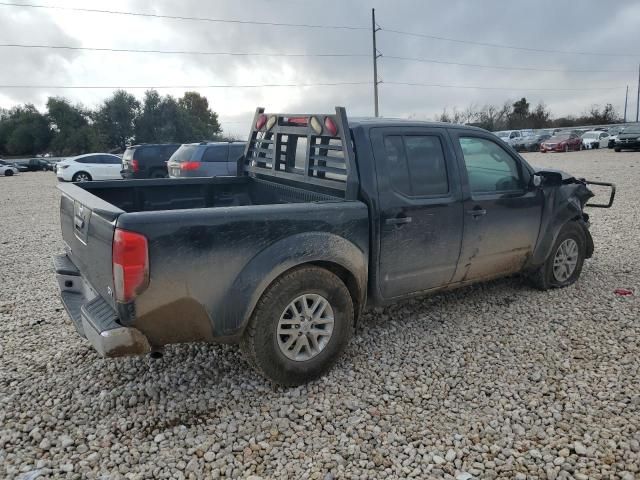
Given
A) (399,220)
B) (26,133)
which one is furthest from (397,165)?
(26,133)

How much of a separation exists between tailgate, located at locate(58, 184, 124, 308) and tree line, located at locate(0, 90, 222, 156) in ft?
154

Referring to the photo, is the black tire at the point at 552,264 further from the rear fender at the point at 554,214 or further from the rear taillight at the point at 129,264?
the rear taillight at the point at 129,264

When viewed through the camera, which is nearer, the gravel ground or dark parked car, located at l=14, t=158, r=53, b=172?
the gravel ground

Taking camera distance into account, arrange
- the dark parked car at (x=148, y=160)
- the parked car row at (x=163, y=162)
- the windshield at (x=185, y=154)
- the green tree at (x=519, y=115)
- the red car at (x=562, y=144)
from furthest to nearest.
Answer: the green tree at (x=519, y=115)
the red car at (x=562, y=144)
the dark parked car at (x=148, y=160)
the windshield at (x=185, y=154)
the parked car row at (x=163, y=162)

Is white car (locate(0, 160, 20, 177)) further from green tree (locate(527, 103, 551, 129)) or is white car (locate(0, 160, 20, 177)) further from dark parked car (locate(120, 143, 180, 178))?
green tree (locate(527, 103, 551, 129))

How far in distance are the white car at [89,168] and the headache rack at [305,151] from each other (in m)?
18.0

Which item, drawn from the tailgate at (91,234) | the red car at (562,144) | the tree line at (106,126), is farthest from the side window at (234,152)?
the tree line at (106,126)

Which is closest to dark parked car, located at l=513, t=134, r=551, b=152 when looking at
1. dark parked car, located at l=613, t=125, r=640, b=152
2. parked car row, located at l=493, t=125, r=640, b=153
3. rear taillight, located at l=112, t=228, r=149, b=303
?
parked car row, located at l=493, t=125, r=640, b=153

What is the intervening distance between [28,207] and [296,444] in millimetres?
13916

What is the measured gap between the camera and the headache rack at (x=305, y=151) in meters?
3.62

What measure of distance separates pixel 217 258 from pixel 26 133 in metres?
60.6

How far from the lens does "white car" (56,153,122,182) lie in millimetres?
21297

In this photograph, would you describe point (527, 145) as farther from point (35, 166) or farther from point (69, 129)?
point (69, 129)

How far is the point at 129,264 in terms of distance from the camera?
2.66 m
